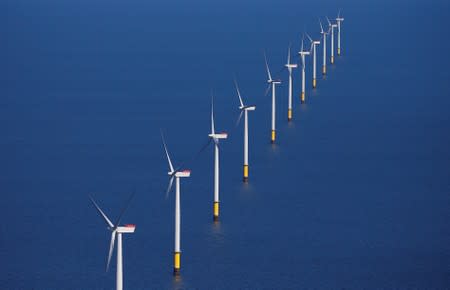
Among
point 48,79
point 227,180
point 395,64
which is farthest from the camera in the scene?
point 395,64

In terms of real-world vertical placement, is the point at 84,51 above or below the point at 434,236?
above

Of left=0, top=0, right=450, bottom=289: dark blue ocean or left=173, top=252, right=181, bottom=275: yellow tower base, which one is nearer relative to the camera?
left=173, top=252, right=181, bottom=275: yellow tower base

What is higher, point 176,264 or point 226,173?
point 226,173

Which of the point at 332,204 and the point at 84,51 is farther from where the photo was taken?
the point at 84,51

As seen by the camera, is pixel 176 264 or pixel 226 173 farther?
pixel 226 173

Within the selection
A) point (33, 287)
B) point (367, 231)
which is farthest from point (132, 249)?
point (367, 231)

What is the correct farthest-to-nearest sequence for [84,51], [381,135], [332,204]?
1. [84,51]
2. [381,135]
3. [332,204]

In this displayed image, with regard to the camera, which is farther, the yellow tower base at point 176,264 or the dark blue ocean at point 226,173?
the dark blue ocean at point 226,173

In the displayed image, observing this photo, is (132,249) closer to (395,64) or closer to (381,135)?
(381,135)
